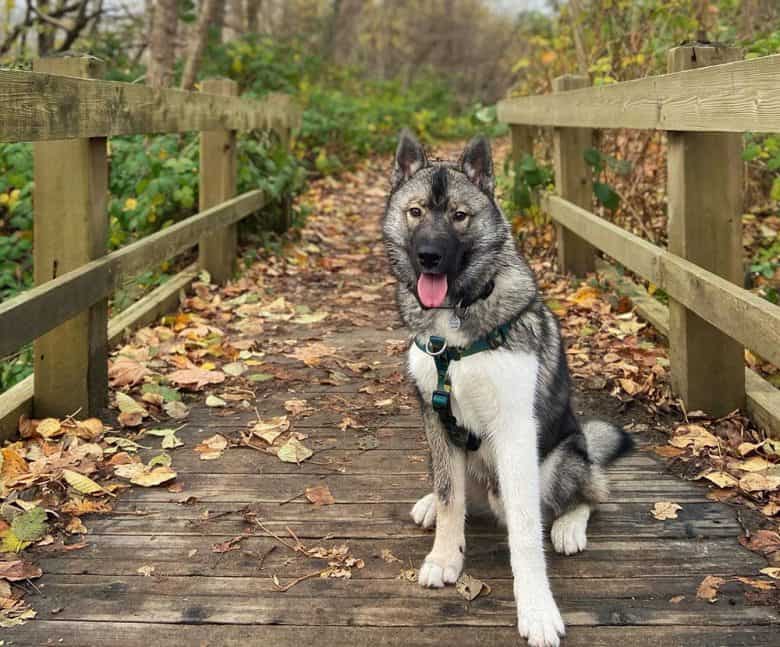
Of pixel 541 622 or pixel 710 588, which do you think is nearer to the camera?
pixel 541 622

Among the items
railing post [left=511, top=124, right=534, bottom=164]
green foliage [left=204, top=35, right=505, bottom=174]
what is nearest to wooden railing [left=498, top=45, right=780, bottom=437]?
railing post [left=511, top=124, right=534, bottom=164]

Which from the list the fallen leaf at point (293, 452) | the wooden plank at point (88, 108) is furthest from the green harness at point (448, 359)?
the wooden plank at point (88, 108)

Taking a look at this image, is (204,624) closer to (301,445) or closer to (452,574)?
(452,574)

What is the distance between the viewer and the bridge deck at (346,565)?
246cm

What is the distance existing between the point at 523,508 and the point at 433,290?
2.60ft

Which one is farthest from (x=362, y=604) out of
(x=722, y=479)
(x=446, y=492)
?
(x=722, y=479)

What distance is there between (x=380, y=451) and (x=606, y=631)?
5.38ft

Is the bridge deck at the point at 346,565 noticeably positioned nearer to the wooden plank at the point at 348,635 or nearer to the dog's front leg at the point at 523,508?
the wooden plank at the point at 348,635

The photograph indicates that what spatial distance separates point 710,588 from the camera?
2.64m

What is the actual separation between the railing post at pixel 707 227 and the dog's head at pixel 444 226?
1.42 m

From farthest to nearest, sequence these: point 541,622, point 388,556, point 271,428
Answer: point 271,428, point 388,556, point 541,622

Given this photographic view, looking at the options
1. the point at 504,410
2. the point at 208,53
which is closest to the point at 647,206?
the point at 504,410

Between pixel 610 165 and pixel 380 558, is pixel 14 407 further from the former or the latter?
pixel 610 165

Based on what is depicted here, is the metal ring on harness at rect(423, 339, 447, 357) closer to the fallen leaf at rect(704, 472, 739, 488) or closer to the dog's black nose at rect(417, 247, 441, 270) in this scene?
the dog's black nose at rect(417, 247, 441, 270)
